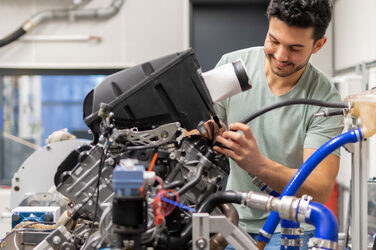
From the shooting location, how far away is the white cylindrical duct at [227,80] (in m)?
1.26

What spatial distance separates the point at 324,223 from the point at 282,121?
71cm

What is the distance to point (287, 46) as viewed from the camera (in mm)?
1442

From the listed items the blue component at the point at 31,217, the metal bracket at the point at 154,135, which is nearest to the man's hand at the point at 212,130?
the metal bracket at the point at 154,135

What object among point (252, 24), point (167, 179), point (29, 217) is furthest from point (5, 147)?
point (167, 179)

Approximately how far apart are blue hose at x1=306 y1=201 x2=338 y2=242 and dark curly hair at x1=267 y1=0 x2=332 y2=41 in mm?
663

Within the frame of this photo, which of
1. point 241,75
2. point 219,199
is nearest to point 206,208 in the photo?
point 219,199

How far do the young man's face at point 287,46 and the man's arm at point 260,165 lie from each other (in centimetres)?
35

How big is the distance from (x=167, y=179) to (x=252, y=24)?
348 cm

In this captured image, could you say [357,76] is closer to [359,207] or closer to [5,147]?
[359,207]

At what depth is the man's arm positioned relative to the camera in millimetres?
1231

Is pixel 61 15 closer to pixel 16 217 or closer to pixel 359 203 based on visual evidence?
pixel 16 217

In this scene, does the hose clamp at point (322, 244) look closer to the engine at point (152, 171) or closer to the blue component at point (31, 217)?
the engine at point (152, 171)

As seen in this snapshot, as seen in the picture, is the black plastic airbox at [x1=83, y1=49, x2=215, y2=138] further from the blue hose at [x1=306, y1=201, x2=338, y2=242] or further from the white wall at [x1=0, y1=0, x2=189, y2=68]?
the white wall at [x1=0, y1=0, x2=189, y2=68]

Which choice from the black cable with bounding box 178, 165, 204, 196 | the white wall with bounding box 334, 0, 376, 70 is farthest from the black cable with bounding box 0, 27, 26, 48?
the black cable with bounding box 178, 165, 204, 196
